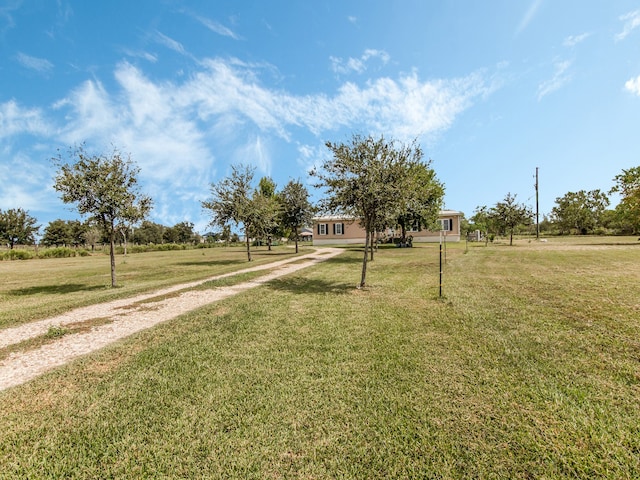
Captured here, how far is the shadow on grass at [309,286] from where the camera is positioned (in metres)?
9.53

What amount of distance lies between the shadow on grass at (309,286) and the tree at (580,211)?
63.6 meters

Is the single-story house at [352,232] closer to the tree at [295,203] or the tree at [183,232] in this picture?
the tree at [295,203]

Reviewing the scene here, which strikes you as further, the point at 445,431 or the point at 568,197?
the point at 568,197

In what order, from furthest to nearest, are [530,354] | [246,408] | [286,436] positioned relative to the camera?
[530,354]
[246,408]
[286,436]

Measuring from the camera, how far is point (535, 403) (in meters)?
3.23

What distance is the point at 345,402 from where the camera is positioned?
3.30m

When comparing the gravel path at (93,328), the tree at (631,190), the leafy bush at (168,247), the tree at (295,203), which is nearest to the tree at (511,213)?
the tree at (631,190)

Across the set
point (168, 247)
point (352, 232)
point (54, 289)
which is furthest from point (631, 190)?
point (168, 247)

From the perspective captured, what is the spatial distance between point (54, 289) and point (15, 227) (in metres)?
55.4

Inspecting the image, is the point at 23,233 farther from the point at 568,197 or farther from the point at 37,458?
the point at 568,197

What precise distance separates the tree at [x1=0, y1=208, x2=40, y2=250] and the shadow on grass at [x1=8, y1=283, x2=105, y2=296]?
53553 millimetres

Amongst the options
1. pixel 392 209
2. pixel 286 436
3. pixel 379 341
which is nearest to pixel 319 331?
pixel 379 341

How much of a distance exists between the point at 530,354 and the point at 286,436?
12.7 feet

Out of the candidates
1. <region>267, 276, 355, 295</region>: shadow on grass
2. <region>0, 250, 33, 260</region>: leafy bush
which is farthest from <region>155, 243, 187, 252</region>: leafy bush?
<region>267, 276, 355, 295</region>: shadow on grass
